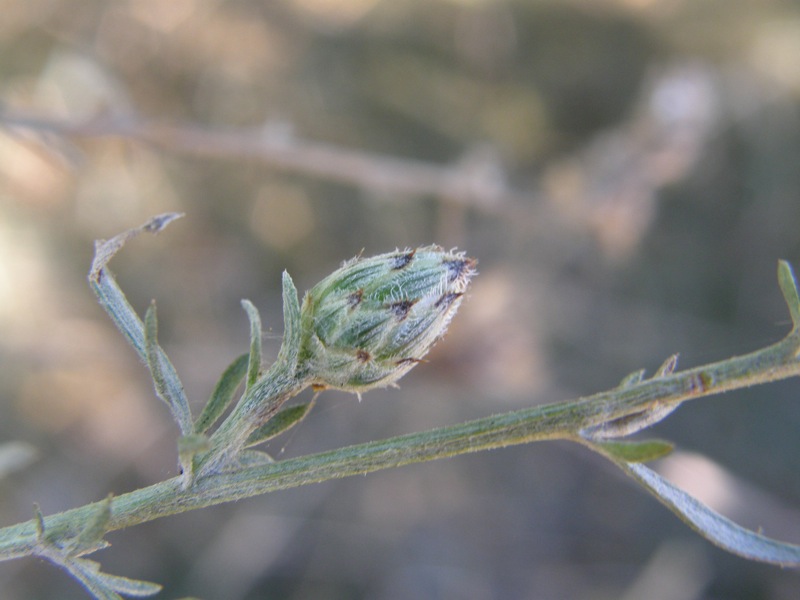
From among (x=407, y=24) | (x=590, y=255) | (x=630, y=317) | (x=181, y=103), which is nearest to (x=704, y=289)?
(x=630, y=317)

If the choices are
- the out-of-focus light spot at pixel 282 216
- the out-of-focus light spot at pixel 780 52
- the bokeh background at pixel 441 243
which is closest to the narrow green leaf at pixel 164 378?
the bokeh background at pixel 441 243

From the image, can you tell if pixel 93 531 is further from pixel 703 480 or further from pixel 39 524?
pixel 703 480

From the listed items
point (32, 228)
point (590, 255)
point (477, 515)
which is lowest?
point (477, 515)

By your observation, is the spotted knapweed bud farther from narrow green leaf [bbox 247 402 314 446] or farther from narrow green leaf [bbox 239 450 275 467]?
narrow green leaf [bbox 239 450 275 467]

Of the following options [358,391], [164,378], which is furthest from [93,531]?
[358,391]

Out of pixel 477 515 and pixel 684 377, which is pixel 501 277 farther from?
pixel 684 377

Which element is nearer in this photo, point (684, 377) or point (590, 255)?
point (684, 377)

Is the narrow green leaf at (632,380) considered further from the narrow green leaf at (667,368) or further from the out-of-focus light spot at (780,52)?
the out-of-focus light spot at (780,52)

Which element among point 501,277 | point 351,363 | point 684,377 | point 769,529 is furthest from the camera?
point 501,277
